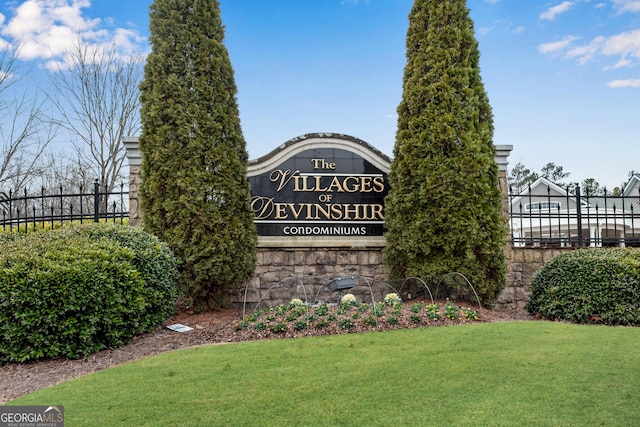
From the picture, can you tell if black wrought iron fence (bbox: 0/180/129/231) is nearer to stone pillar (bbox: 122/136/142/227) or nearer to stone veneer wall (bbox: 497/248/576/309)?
stone pillar (bbox: 122/136/142/227)

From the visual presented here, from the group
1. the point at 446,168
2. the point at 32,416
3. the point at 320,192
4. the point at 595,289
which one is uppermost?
the point at 446,168

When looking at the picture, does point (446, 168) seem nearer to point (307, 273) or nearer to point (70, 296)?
point (307, 273)

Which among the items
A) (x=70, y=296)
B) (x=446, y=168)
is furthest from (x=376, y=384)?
(x=446, y=168)

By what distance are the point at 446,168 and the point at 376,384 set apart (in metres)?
4.11

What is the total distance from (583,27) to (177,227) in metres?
8.49

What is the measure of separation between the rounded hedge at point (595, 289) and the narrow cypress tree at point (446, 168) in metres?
0.85

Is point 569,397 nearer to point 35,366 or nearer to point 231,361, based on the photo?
point 231,361

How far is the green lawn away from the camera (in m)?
3.01

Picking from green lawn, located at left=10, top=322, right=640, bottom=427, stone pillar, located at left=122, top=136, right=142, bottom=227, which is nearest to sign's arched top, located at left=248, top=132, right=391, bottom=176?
stone pillar, located at left=122, top=136, right=142, bottom=227

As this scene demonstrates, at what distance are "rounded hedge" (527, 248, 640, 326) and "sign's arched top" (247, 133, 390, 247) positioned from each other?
9.00 ft

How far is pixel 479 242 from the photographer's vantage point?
677 centimetres

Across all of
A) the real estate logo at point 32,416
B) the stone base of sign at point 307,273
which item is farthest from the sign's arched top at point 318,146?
the real estate logo at point 32,416

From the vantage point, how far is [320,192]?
7852mm

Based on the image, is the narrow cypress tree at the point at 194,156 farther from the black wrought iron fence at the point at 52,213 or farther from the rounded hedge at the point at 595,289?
the rounded hedge at the point at 595,289
